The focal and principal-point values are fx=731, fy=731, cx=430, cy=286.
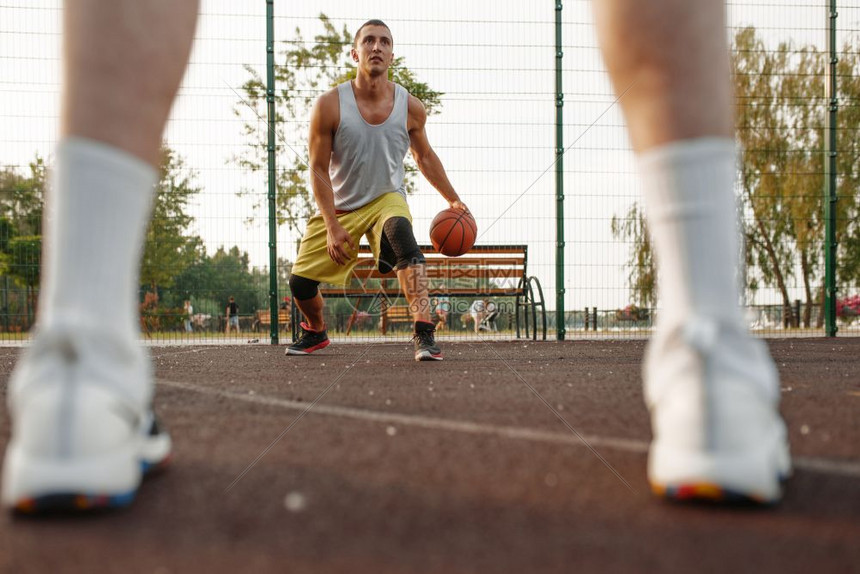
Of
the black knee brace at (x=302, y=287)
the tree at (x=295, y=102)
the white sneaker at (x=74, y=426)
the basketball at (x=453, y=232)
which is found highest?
the tree at (x=295, y=102)

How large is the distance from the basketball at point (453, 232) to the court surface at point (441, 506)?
3462 mm

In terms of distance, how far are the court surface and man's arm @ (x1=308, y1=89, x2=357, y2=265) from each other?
2.60 meters

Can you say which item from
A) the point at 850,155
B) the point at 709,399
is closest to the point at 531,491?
the point at 709,399

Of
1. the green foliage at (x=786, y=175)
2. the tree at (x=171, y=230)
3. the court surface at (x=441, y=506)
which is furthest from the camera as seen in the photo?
the green foliage at (x=786, y=175)

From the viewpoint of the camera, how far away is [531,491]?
97 cm

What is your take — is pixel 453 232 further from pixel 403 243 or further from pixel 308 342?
pixel 308 342

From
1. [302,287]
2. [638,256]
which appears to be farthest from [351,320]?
[302,287]

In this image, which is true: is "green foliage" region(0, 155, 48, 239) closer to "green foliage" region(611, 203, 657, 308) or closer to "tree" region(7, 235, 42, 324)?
"tree" region(7, 235, 42, 324)

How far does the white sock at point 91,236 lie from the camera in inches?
35.9

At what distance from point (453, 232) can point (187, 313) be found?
Answer: 12.5 feet

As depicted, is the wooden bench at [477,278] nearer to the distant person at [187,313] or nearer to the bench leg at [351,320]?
the bench leg at [351,320]

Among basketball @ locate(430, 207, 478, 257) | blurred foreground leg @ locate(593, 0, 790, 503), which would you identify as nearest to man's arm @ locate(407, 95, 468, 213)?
basketball @ locate(430, 207, 478, 257)

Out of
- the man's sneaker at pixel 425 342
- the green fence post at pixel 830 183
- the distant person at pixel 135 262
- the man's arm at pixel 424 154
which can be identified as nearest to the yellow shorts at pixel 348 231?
the man's arm at pixel 424 154

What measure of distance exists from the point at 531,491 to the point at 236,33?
771 cm
